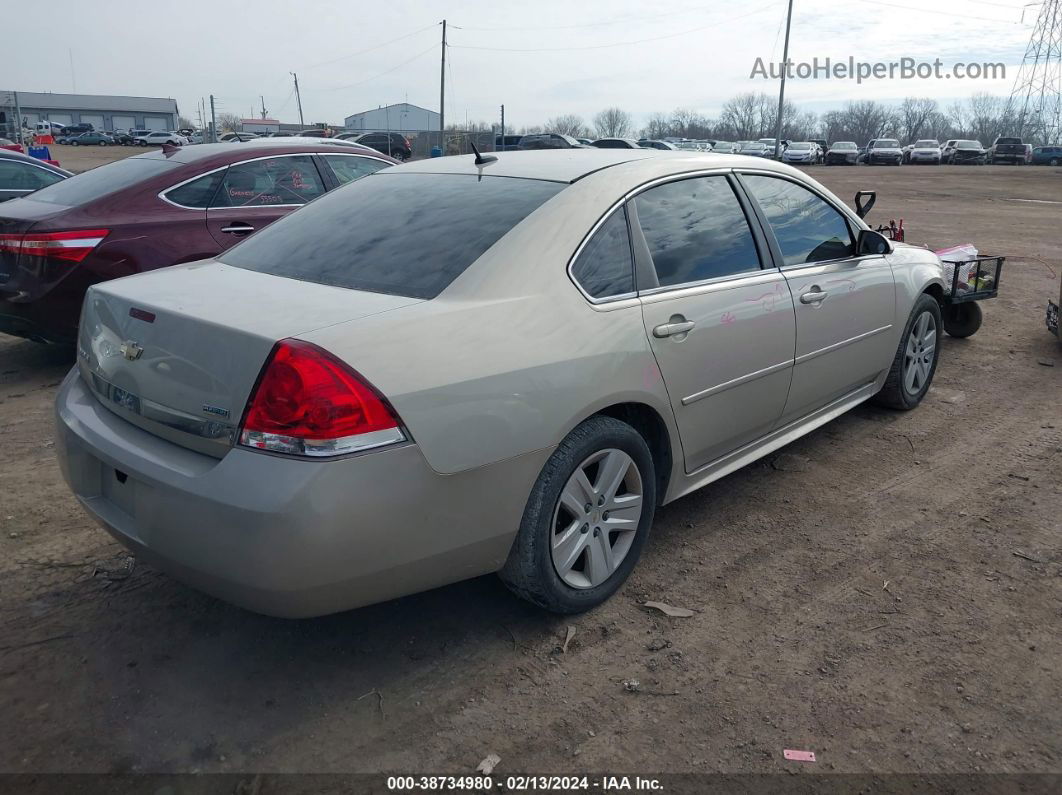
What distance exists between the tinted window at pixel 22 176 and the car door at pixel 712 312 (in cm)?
912

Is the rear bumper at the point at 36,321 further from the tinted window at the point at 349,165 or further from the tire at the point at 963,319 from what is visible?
the tire at the point at 963,319

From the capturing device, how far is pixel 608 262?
10.2 ft

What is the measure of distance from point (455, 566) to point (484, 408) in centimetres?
51

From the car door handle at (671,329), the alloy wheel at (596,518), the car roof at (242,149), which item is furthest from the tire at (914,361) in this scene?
the car roof at (242,149)

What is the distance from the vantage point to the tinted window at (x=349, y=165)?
6940 mm

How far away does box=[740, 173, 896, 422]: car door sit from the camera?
12.9 ft

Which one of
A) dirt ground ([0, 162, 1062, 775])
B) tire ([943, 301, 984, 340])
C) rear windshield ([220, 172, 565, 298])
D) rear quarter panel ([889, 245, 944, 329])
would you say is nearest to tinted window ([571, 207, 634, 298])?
rear windshield ([220, 172, 565, 298])

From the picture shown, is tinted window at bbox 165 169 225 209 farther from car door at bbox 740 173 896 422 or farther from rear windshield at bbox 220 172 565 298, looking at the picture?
car door at bbox 740 173 896 422

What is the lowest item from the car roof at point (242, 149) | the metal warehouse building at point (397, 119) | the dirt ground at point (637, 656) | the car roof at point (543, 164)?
the dirt ground at point (637, 656)

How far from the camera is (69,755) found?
94.7 inches

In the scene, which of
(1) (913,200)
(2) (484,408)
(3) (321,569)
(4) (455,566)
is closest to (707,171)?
(2) (484,408)

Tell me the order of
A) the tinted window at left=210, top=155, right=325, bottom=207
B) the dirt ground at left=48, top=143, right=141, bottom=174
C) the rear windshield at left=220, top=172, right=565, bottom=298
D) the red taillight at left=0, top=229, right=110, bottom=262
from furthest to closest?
1. the dirt ground at left=48, top=143, right=141, bottom=174
2. the tinted window at left=210, top=155, right=325, bottom=207
3. the red taillight at left=0, top=229, right=110, bottom=262
4. the rear windshield at left=220, top=172, right=565, bottom=298

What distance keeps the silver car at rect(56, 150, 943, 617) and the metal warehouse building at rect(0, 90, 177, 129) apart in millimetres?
109181

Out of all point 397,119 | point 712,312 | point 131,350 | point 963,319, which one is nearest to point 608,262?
point 712,312
